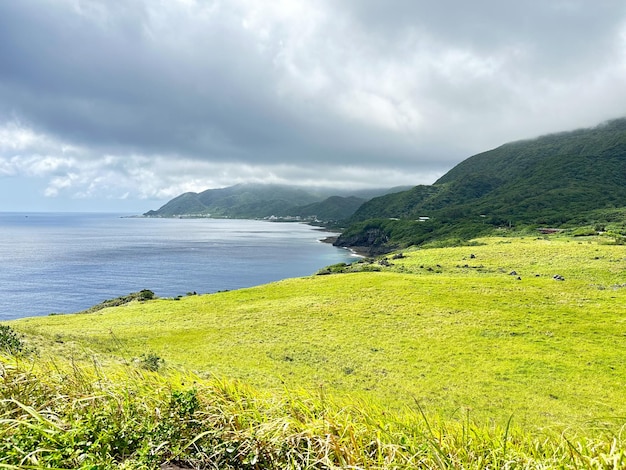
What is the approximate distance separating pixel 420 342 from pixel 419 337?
1.48m

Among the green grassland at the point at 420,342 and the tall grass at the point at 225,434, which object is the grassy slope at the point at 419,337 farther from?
the tall grass at the point at 225,434

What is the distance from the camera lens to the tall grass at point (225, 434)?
14.9ft

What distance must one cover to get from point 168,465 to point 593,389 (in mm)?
31217

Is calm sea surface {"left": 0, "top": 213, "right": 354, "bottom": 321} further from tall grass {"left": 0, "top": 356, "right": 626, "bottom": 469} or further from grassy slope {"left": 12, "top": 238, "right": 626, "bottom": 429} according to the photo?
tall grass {"left": 0, "top": 356, "right": 626, "bottom": 469}

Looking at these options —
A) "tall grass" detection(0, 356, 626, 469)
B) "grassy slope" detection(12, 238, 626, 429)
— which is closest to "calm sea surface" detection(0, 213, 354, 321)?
"grassy slope" detection(12, 238, 626, 429)

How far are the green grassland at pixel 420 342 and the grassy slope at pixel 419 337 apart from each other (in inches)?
5.8

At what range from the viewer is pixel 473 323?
137ft

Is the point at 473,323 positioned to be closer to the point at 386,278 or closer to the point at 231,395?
the point at 386,278

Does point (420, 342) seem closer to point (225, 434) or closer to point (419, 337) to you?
point (419, 337)

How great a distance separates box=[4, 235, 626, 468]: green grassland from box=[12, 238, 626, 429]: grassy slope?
0.48 ft

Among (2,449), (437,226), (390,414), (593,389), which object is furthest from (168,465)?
(437,226)

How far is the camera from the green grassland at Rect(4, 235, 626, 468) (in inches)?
879

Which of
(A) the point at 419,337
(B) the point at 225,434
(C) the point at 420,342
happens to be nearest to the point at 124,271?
(A) the point at 419,337

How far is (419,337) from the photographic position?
38.1 metres
